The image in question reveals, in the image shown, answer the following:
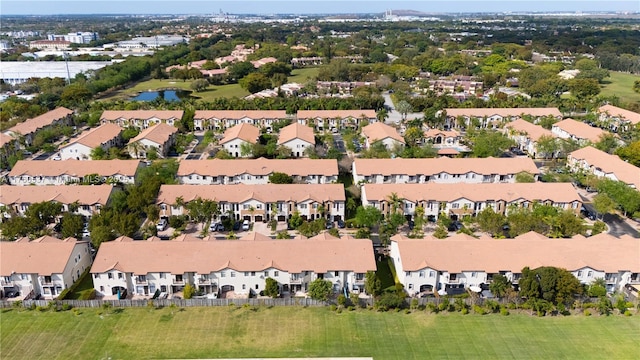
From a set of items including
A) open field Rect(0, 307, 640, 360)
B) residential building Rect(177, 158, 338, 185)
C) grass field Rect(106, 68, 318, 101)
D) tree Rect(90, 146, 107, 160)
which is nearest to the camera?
open field Rect(0, 307, 640, 360)

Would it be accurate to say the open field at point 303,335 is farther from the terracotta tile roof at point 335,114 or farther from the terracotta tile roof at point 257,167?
the terracotta tile roof at point 335,114

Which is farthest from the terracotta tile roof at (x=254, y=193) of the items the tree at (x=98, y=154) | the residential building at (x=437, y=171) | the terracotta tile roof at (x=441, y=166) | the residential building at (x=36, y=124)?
the residential building at (x=36, y=124)

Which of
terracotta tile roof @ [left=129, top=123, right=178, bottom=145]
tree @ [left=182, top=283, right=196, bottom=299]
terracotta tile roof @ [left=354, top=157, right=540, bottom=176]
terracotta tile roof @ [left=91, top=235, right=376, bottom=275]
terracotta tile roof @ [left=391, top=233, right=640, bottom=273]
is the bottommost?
tree @ [left=182, top=283, right=196, bottom=299]

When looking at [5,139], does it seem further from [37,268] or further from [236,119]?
[37,268]

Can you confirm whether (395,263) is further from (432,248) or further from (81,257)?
(81,257)

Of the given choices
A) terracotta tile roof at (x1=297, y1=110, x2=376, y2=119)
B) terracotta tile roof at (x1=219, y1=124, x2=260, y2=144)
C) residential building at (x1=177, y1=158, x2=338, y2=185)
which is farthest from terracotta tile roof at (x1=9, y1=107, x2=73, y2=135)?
terracotta tile roof at (x1=297, y1=110, x2=376, y2=119)

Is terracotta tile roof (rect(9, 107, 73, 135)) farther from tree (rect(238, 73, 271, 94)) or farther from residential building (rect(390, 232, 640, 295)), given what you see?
residential building (rect(390, 232, 640, 295))
